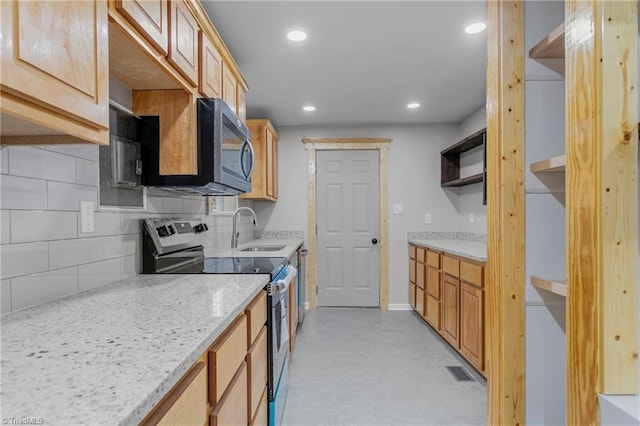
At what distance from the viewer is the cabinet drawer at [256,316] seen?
131 centimetres

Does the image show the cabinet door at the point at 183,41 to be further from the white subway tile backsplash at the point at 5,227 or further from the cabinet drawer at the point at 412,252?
the cabinet drawer at the point at 412,252

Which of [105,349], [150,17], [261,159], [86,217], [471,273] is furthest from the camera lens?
[261,159]

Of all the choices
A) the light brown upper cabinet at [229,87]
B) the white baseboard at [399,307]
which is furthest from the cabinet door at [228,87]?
the white baseboard at [399,307]

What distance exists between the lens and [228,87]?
2104 millimetres

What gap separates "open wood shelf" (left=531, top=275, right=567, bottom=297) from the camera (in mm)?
1012

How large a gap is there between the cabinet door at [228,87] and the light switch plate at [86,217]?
3.27 ft

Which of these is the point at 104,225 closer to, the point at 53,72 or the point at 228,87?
the point at 53,72

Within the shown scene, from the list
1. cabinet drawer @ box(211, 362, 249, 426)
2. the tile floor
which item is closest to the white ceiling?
cabinet drawer @ box(211, 362, 249, 426)

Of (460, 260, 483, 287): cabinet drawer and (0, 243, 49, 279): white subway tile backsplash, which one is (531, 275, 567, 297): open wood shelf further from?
(0, 243, 49, 279): white subway tile backsplash

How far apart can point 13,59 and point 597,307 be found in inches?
53.6

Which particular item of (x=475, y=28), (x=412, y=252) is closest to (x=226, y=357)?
(x=475, y=28)

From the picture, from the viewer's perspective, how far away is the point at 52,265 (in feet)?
3.64

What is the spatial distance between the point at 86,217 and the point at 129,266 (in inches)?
14.3

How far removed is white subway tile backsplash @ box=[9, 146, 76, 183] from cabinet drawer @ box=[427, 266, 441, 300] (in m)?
2.92
